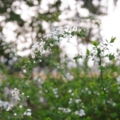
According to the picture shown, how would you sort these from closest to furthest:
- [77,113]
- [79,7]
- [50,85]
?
[77,113] < [50,85] < [79,7]

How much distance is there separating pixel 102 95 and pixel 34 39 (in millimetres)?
5440

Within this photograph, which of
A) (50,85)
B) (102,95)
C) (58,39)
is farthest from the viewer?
(50,85)

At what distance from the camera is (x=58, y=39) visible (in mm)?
2668

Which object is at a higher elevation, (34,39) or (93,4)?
(93,4)

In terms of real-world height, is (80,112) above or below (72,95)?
below

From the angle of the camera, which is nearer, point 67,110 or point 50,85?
point 67,110

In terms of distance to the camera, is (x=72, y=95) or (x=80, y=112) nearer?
(x=80, y=112)


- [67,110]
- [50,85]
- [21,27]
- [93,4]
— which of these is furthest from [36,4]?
[67,110]

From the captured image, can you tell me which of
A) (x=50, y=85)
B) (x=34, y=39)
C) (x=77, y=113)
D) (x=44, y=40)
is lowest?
(x=77, y=113)

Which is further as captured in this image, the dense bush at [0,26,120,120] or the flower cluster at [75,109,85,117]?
the flower cluster at [75,109,85,117]

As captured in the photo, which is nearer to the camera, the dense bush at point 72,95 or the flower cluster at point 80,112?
the dense bush at point 72,95

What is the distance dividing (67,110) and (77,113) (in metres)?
0.13

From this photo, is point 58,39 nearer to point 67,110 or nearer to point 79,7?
point 67,110

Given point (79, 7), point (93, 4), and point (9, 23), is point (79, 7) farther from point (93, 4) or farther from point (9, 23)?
point (9, 23)
